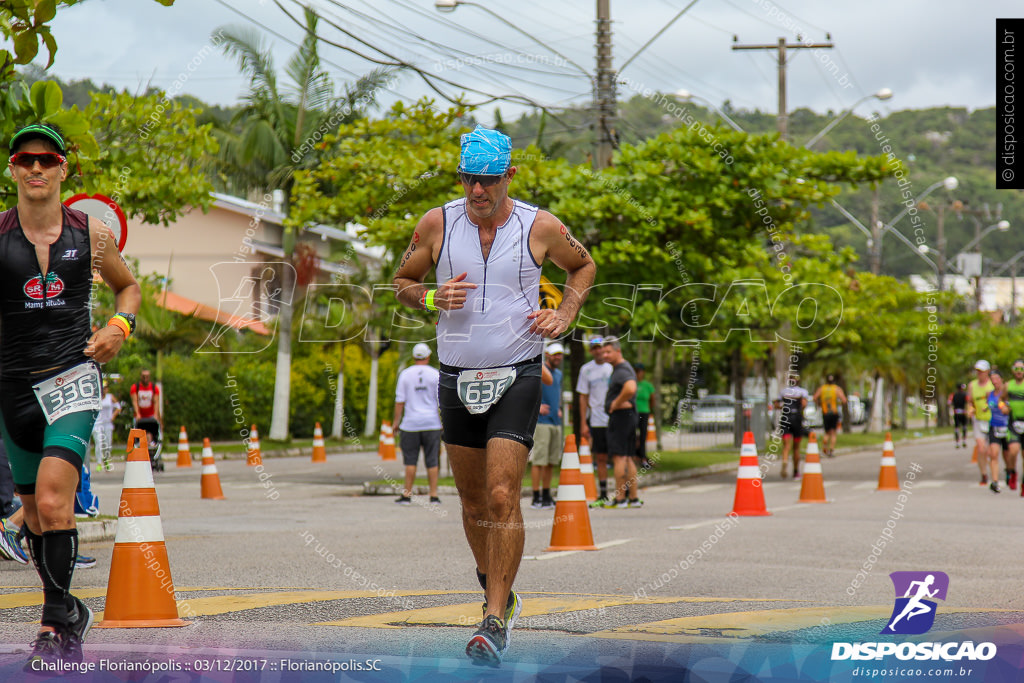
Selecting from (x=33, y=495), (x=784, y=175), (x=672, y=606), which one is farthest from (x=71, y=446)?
(x=784, y=175)

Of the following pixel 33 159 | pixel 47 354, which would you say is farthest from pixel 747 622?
pixel 33 159

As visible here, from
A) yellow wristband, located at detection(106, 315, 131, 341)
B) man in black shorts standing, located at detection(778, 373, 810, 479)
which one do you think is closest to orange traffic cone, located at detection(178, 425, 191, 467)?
man in black shorts standing, located at detection(778, 373, 810, 479)

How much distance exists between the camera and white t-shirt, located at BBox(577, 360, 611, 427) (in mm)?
15805

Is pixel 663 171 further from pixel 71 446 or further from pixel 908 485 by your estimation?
pixel 71 446

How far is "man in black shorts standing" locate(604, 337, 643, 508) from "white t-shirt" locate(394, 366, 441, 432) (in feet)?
7.05

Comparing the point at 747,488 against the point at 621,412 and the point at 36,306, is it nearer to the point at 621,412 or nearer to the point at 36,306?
the point at 621,412

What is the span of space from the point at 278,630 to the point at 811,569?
477 centimetres

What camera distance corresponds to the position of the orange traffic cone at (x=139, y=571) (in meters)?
5.61

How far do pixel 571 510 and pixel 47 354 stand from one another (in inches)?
226

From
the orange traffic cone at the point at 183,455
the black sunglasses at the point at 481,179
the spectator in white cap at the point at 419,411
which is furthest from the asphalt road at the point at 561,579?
the orange traffic cone at the point at 183,455

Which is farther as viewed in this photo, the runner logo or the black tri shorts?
the runner logo

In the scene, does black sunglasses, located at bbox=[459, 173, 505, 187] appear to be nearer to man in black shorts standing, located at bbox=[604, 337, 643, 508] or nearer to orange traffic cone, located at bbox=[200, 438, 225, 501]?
man in black shorts standing, located at bbox=[604, 337, 643, 508]

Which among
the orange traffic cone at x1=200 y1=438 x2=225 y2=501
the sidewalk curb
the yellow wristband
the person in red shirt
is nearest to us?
Result: the yellow wristband

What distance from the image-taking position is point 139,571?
18.6 feet
